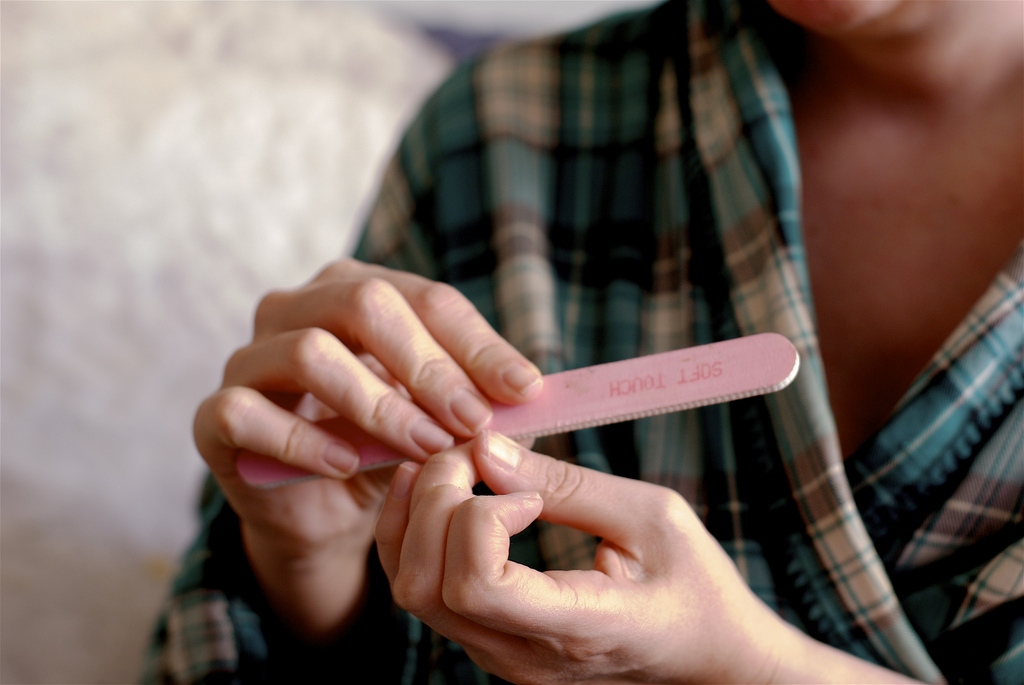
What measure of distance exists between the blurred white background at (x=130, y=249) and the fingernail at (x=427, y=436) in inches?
21.3

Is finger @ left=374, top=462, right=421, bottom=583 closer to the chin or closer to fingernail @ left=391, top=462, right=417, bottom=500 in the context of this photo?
fingernail @ left=391, top=462, right=417, bottom=500

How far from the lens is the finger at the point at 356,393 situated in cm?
46

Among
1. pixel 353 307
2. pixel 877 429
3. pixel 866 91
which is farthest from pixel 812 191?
pixel 353 307

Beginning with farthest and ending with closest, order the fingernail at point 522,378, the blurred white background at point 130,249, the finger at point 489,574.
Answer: the blurred white background at point 130,249, the fingernail at point 522,378, the finger at point 489,574

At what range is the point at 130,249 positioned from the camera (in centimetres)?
101

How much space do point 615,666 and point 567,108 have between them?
53 cm

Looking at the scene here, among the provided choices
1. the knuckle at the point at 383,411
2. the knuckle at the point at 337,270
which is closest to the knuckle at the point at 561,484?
the knuckle at the point at 383,411

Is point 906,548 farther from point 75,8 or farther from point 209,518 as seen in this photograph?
point 75,8

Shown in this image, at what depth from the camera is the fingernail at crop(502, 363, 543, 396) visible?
44 centimetres

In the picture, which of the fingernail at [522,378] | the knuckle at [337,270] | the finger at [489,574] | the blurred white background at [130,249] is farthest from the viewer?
the blurred white background at [130,249]

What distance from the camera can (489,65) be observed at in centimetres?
78

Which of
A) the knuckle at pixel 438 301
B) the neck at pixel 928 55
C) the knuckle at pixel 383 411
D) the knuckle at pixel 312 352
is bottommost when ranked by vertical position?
the knuckle at pixel 383 411

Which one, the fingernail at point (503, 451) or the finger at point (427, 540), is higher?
the fingernail at point (503, 451)

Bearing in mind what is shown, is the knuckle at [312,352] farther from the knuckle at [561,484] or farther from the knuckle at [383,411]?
the knuckle at [561,484]
